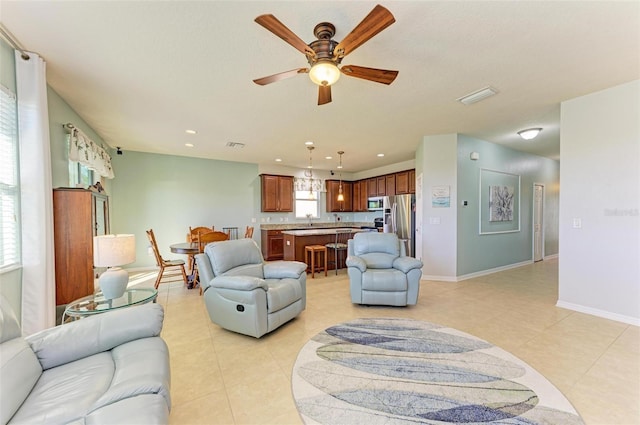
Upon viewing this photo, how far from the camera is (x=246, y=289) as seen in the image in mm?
2543

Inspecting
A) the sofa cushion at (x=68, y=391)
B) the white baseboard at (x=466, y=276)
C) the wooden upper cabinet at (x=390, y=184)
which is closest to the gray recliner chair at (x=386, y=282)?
the white baseboard at (x=466, y=276)

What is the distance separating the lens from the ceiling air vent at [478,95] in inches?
118

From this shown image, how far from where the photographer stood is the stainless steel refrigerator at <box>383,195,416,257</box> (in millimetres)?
5637

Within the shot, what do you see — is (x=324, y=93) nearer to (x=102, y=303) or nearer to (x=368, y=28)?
(x=368, y=28)

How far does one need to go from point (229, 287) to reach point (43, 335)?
1.34m

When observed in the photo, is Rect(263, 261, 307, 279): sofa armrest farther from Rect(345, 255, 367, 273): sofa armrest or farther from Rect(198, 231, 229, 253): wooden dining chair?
Rect(198, 231, 229, 253): wooden dining chair

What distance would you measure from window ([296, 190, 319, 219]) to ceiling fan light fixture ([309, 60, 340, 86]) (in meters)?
5.83

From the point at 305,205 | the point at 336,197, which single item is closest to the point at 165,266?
the point at 305,205

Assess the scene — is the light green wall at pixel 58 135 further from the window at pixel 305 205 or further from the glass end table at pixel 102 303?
the window at pixel 305 205

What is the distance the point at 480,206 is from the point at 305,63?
436 cm

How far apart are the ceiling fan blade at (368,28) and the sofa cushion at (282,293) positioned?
2.22m

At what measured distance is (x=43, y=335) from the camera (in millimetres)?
1464

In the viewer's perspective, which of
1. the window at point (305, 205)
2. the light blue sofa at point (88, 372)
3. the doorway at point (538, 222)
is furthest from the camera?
the window at point (305, 205)

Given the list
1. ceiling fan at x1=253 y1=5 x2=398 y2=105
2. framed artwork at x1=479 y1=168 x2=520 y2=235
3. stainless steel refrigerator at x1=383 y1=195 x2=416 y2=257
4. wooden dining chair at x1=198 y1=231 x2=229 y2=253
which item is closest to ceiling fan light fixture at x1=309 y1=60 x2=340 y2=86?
ceiling fan at x1=253 y1=5 x2=398 y2=105
